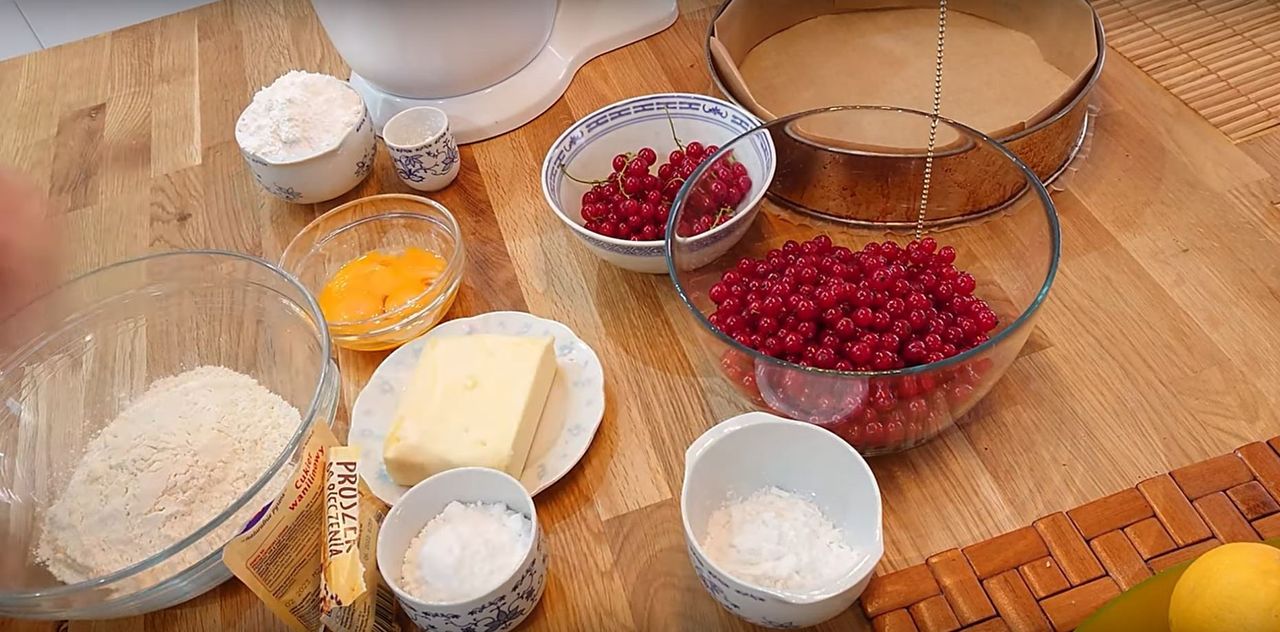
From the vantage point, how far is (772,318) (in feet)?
2.30

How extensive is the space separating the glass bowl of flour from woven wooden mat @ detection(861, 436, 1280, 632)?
42 centimetres

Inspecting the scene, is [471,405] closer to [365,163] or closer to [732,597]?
[732,597]

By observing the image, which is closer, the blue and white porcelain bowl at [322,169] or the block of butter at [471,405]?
the block of butter at [471,405]

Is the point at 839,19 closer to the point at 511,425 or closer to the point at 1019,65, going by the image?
the point at 1019,65

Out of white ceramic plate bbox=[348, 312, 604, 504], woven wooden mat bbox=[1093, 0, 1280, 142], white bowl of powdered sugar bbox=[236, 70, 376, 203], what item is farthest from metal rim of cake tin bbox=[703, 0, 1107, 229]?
white bowl of powdered sugar bbox=[236, 70, 376, 203]

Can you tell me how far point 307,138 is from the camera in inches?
36.5

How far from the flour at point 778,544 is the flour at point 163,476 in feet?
1.03

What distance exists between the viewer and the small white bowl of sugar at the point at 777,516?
1.85 feet

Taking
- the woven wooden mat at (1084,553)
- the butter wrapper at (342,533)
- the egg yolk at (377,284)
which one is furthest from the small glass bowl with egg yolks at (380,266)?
the woven wooden mat at (1084,553)

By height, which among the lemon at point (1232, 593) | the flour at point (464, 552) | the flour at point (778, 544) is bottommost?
the flour at point (778, 544)

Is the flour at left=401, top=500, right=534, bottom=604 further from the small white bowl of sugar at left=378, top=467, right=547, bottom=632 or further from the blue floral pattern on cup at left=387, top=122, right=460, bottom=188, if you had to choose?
the blue floral pattern on cup at left=387, top=122, right=460, bottom=188

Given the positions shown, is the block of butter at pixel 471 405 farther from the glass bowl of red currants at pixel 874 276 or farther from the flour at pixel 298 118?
the flour at pixel 298 118

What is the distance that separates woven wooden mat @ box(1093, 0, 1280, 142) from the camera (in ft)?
3.01

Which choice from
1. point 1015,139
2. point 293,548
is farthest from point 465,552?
point 1015,139
